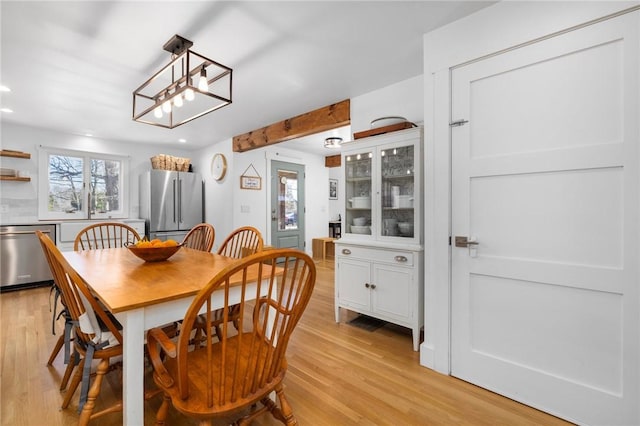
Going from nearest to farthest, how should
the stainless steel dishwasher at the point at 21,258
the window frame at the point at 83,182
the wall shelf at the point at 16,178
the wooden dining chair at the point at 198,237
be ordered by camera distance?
the wooden dining chair at the point at 198,237
the stainless steel dishwasher at the point at 21,258
the wall shelf at the point at 16,178
the window frame at the point at 83,182

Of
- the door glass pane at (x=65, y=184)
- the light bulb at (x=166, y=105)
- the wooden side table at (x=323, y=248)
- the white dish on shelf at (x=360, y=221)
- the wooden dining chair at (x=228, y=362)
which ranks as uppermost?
the light bulb at (x=166, y=105)

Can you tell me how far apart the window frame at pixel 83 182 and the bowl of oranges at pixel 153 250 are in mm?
3844

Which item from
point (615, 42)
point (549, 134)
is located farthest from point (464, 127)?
point (615, 42)

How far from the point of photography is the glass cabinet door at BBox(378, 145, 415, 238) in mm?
2510

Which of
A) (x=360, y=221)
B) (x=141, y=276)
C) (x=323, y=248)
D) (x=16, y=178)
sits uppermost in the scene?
(x=16, y=178)

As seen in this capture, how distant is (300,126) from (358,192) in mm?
1364

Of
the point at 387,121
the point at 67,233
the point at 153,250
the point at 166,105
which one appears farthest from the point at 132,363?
the point at 67,233

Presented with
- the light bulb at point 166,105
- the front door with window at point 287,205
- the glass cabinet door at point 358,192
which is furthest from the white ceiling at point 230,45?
the front door with window at point 287,205

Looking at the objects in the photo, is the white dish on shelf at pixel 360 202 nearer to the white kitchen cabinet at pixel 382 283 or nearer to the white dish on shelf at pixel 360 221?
the white dish on shelf at pixel 360 221

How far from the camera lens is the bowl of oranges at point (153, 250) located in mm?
1860

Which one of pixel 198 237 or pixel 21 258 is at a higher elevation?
pixel 198 237

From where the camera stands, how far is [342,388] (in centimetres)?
177

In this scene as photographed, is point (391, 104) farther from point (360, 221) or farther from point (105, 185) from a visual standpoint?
point (105, 185)

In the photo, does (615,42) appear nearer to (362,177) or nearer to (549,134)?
(549,134)
